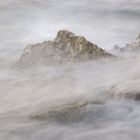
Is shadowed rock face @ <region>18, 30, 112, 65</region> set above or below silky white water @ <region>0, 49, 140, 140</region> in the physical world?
above

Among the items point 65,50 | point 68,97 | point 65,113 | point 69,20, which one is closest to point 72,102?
point 68,97

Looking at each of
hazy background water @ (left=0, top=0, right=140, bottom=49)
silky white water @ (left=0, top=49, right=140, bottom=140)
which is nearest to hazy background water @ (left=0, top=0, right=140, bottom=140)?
silky white water @ (left=0, top=49, right=140, bottom=140)

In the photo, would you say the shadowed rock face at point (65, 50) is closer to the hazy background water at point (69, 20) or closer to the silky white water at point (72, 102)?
the silky white water at point (72, 102)

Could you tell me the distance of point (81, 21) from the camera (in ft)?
56.5

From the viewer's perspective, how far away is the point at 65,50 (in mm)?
9148

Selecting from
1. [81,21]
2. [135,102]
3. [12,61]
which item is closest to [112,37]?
[81,21]

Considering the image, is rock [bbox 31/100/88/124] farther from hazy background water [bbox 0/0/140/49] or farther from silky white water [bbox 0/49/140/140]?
hazy background water [bbox 0/0/140/49]

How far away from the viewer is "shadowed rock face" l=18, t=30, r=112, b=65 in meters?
8.93

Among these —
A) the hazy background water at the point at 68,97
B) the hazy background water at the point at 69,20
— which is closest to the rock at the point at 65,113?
the hazy background water at the point at 68,97

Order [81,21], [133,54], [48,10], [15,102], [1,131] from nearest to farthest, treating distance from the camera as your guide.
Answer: [1,131] → [15,102] → [133,54] → [81,21] → [48,10]

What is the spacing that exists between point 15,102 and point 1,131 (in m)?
1.45

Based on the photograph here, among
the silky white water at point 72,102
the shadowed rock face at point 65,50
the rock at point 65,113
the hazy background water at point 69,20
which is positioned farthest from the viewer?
the hazy background water at point 69,20

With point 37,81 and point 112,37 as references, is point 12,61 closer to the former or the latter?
point 37,81

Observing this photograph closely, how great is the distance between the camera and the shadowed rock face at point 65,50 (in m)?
8.93
